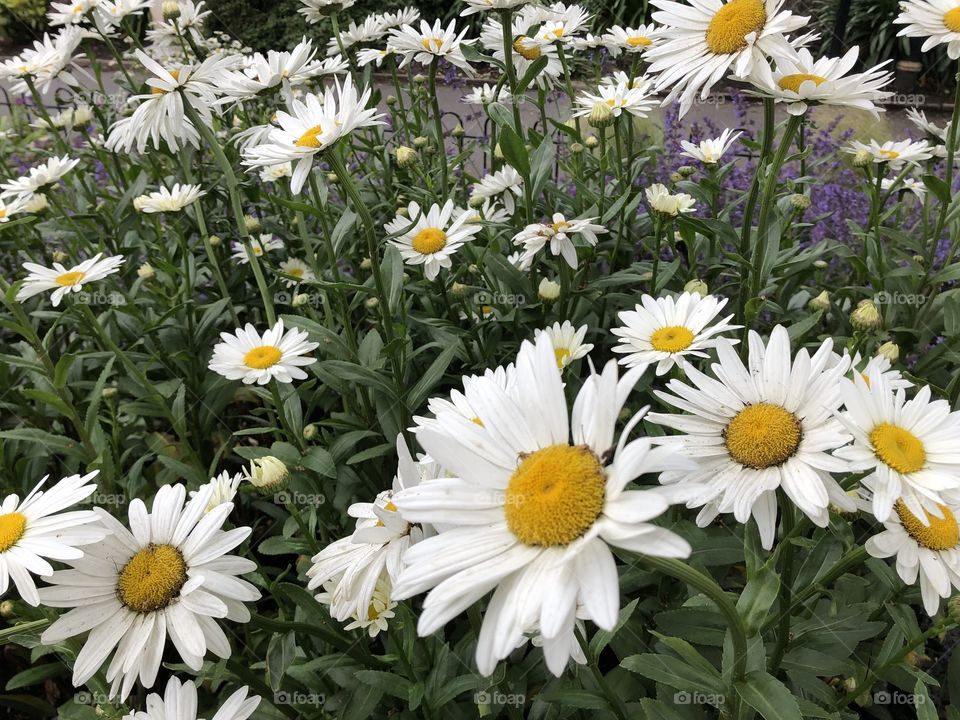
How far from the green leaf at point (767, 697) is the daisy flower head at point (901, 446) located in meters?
0.30

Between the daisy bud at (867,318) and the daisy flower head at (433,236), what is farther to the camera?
the daisy flower head at (433,236)

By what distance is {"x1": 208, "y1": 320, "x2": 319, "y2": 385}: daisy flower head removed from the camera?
1.76 meters

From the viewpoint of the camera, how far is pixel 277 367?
1761mm

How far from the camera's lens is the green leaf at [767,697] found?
948mm

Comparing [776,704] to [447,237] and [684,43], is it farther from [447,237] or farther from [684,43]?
[447,237]

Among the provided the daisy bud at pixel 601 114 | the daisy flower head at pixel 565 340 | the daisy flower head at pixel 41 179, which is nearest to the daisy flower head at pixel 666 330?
the daisy flower head at pixel 565 340

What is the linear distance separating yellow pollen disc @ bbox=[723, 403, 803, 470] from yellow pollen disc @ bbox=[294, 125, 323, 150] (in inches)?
43.1

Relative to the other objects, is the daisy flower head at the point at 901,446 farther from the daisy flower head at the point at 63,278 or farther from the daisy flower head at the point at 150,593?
the daisy flower head at the point at 63,278

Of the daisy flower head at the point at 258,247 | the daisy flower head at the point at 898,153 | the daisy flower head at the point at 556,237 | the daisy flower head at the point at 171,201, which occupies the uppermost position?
the daisy flower head at the point at 556,237

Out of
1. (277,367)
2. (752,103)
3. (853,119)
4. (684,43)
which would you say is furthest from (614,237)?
(853,119)

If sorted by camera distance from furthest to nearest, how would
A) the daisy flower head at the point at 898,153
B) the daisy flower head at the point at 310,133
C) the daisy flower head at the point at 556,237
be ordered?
the daisy flower head at the point at 898,153, the daisy flower head at the point at 556,237, the daisy flower head at the point at 310,133

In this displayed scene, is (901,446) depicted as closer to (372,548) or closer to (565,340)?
(372,548)

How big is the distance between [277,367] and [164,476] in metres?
0.84

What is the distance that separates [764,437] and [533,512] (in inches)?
16.9
